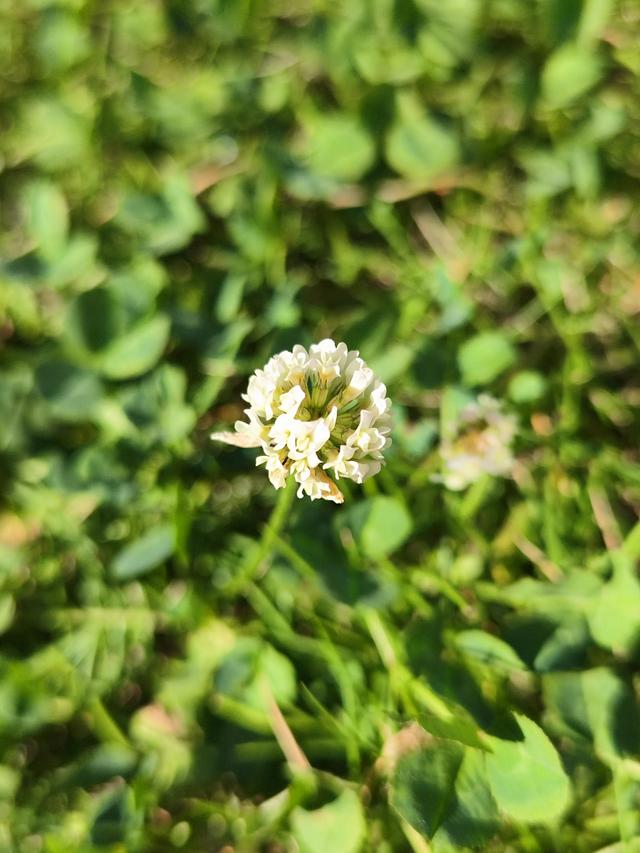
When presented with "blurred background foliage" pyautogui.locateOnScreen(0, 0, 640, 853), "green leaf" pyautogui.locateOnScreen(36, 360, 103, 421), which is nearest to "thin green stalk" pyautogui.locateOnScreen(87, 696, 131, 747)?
"blurred background foliage" pyautogui.locateOnScreen(0, 0, 640, 853)

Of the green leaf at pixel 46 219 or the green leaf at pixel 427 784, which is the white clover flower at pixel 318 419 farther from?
the green leaf at pixel 46 219

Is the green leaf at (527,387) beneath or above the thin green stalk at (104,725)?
above

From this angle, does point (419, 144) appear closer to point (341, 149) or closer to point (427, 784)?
point (341, 149)

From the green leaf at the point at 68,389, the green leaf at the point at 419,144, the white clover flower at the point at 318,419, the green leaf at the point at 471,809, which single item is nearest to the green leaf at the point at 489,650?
the green leaf at the point at 471,809

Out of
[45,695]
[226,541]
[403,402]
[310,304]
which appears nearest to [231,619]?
[226,541]

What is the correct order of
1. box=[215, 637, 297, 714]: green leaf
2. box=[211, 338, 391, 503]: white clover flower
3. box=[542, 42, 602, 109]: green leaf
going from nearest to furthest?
box=[211, 338, 391, 503]: white clover flower < box=[215, 637, 297, 714]: green leaf < box=[542, 42, 602, 109]: green leaf

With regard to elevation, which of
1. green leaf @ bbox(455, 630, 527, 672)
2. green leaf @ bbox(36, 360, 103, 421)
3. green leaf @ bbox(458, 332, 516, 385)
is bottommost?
green leaf @ bbox(455, 630, 527, 672)

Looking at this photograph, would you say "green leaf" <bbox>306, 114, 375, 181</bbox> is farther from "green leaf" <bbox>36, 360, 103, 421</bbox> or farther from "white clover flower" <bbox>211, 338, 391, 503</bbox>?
"white clover flower" <bbox>211, 338, 391, 503</bbox>

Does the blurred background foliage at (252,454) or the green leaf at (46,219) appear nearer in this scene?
the blurred background foliage at (252,454)

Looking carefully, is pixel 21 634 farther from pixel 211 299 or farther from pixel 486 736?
pixel 486 736
